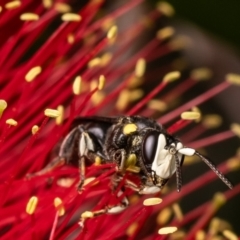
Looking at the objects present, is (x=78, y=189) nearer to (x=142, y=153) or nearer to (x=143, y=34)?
(x=142, y=153)

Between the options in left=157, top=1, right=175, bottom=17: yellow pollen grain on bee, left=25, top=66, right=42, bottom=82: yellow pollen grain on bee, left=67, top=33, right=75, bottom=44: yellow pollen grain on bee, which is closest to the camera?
left=25, top=66, right=42, bottom=82: yellow pollen grain on bee

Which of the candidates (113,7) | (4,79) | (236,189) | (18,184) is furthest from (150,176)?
(113,7)

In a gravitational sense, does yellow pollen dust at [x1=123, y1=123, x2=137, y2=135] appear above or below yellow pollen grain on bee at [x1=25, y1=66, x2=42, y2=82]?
below

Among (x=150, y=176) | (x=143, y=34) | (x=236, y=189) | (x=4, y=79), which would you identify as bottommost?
(x=236, y=189)

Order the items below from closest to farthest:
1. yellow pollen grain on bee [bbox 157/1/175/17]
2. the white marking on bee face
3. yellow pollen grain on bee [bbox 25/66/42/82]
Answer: the white marking on bee face < yellow pollen grain on bee [bbox 25/66/42/82] < yellow pollen grain on bee [bbox 157/1/175/17]

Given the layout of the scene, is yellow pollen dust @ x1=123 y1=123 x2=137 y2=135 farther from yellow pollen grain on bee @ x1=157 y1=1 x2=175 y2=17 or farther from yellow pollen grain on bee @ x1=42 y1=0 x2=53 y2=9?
yellow pollen grain on bee @ x1=157 y1=1 x2=175 y2=17

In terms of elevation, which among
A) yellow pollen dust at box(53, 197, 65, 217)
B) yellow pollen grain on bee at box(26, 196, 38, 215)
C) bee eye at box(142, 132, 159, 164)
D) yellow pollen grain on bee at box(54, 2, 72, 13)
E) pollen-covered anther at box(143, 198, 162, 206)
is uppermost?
yellow pollen grain on bee at box(54, 2, 72, 13)

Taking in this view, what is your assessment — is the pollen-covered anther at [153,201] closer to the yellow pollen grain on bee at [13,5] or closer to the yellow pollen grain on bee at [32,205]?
the yellow pollen grain on bee at [32,205]

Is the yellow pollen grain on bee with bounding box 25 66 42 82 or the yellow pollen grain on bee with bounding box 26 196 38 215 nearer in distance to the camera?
the yellow pollen grain on bee with bounding box 26 196 38 215

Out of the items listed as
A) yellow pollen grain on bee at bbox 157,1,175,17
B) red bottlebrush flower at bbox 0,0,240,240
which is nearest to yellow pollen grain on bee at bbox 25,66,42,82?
red bottlebrush flower at bbox 0,0,240,240
